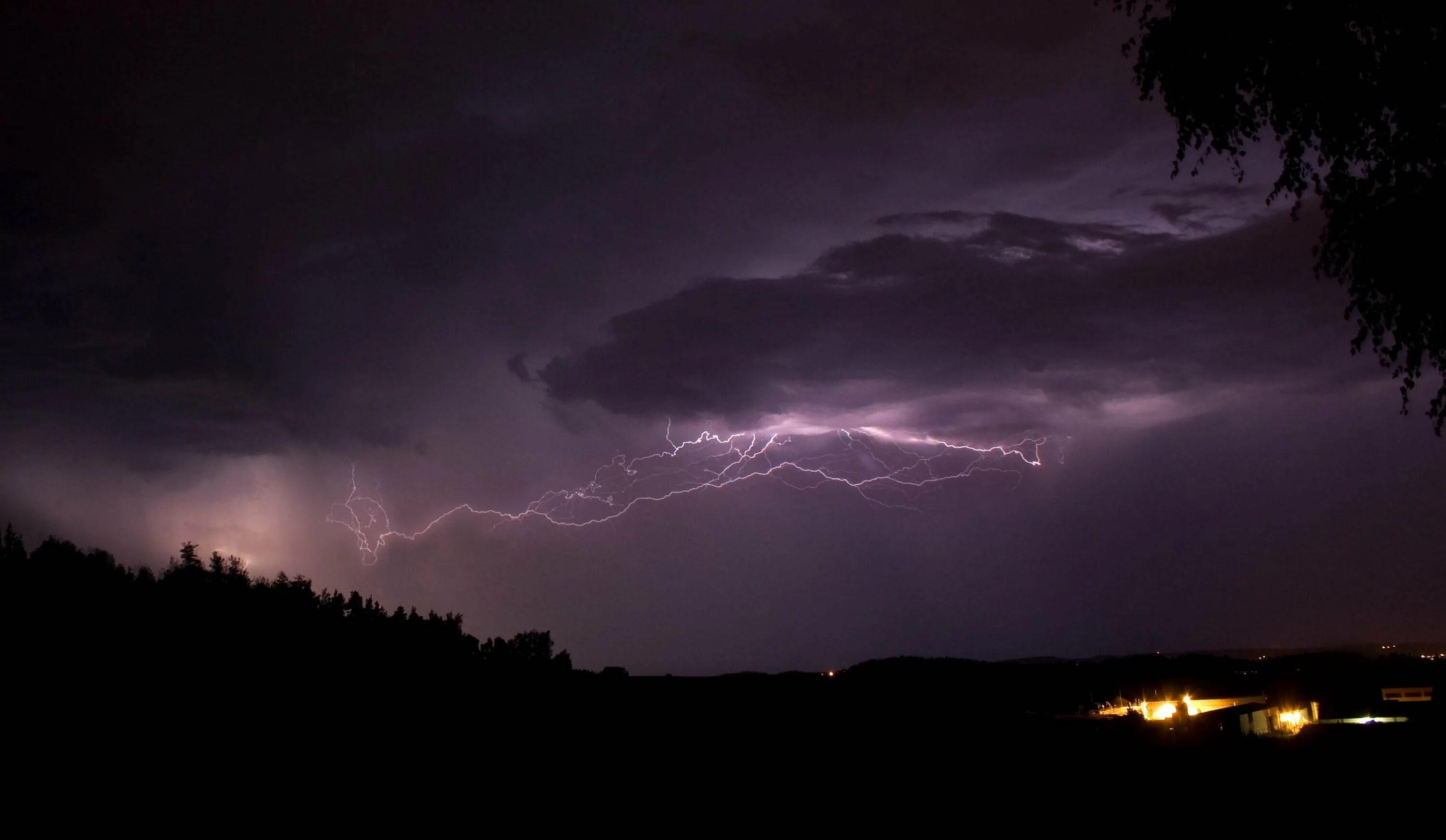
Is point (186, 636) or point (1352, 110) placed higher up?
point (1352, 110)

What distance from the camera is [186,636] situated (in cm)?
912

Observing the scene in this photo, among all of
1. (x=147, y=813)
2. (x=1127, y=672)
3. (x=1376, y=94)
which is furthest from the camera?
(x=1127, y=672)

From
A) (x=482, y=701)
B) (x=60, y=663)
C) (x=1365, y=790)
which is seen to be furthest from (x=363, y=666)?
(x=1365, y=790)

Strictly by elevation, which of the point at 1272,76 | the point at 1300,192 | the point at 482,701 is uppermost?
the point at 1272,76

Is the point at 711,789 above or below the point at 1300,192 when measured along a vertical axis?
below

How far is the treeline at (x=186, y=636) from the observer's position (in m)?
8.11

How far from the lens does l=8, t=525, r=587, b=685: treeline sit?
319 inches

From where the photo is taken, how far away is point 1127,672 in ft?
108

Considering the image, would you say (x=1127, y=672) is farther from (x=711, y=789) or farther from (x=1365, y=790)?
(x=711, y=789)

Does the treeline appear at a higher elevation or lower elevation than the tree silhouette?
lower

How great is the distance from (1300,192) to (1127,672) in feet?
96.2

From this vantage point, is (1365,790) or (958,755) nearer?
(1365,790)

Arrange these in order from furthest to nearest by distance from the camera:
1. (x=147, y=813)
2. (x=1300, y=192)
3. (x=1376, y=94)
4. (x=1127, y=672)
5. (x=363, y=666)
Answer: (x=1127, y=672) < (x=363, y=666) < (x=1300, y=192) < (x=1376, y=94) < (x=147, y=813)

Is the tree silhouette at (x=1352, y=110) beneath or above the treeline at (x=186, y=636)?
above
